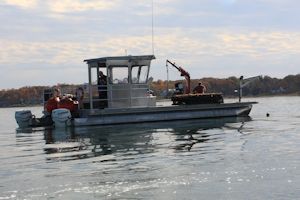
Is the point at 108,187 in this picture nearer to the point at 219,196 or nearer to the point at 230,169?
the point at 219,196

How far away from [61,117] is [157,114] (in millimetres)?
4745

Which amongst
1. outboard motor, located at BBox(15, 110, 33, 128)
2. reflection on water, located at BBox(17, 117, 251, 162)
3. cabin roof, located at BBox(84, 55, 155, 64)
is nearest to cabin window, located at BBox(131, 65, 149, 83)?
cabin roof, located at BBox(84, 55, 155, 64)

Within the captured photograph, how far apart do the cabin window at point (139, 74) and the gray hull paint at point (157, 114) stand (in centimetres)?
163

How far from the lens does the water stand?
9153mm

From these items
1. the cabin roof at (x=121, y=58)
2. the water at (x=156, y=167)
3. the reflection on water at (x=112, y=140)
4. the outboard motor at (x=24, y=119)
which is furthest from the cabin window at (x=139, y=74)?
the water at (x=156, y=167)

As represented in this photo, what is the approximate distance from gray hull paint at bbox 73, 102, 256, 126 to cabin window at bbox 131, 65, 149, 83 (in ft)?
5.35

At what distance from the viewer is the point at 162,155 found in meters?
13.7

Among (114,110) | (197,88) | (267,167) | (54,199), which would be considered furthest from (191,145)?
(197,88)

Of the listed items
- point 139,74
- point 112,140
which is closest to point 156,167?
point 112,140

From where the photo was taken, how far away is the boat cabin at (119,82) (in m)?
26.2

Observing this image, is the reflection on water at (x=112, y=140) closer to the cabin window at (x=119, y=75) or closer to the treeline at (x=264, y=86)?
the cabin window at (x=119, y=75)

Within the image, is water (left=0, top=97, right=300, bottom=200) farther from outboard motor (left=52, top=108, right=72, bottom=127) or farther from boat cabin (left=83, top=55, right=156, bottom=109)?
boat cabin (left=83, top=55, right=156, bottom=109)

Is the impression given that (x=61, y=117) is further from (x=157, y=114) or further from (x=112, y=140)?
(x=112, y=140)

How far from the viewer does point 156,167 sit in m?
11.6
